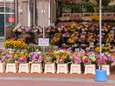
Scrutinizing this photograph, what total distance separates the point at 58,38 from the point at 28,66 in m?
5.23

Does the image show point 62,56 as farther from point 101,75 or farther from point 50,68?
point 101,75

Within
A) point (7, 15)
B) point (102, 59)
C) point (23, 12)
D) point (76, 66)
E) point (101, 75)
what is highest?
point (23, 12)

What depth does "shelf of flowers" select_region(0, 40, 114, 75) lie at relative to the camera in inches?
603

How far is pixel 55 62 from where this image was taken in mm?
15508

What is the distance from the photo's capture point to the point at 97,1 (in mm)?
21688

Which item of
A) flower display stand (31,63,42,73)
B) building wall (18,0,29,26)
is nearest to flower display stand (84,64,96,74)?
flower display stand (31,63,42,73)

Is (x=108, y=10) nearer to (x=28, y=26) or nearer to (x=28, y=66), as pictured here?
(x=28, y=26)

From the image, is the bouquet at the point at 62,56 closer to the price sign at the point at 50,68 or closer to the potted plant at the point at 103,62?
the price sign at the point at 50,68

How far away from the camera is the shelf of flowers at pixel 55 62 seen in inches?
603

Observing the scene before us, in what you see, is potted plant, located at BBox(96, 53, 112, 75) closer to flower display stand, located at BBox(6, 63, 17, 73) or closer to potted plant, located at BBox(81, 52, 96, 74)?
potted plant, located at BBox(81, 52, 96, 74)

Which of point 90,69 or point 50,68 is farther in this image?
point 50,68

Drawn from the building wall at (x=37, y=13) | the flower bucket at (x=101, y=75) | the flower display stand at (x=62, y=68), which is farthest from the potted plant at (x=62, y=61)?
the building wall at (x=37, y=13)

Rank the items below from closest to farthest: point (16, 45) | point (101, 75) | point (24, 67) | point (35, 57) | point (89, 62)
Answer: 1. point (101, 75)
2. point (89, 62)
3. point (24, 67)
4. point (35, 57)
5. point (16, 45)

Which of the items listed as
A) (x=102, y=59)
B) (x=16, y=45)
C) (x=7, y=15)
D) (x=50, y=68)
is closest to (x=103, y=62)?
(x=102, y=59)
